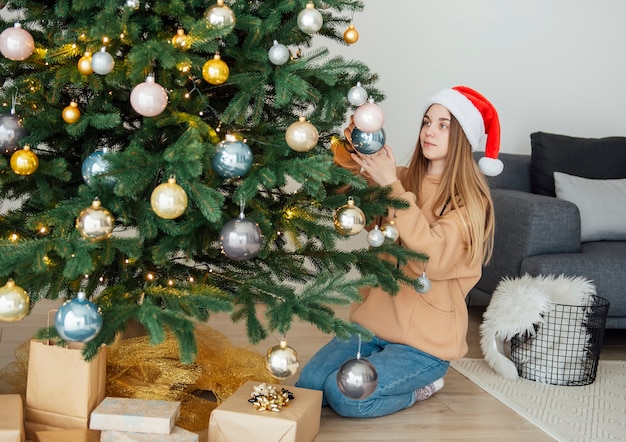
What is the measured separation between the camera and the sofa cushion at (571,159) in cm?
314

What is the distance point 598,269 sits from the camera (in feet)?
8.82

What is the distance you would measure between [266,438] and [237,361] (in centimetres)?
43

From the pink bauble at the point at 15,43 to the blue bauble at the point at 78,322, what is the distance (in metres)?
0.53

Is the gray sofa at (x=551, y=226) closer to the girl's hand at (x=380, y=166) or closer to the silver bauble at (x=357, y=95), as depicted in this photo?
the girl's hand at (x=380, y=166)

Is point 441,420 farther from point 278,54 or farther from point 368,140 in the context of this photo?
point 278,54

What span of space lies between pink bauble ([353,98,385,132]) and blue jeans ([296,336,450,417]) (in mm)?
689

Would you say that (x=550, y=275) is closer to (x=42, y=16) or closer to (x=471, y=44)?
(x=471, y=44)

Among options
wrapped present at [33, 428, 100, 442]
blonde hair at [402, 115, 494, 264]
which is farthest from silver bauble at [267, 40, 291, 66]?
wrapped present at [33, 428, 100, 442]

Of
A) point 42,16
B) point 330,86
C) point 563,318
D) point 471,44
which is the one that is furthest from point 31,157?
point 471,44

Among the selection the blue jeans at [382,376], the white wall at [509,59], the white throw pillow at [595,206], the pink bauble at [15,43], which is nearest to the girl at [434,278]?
the blue jeans at [382,376]

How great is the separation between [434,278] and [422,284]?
0.46 feet

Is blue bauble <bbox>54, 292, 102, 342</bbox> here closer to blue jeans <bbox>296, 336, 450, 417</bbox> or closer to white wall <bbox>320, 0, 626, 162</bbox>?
blue jeans <bbox>296, 336, 450, 417</bbox>

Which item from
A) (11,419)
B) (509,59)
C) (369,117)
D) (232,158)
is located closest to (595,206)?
(509,59)

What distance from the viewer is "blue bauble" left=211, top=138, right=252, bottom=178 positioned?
1480mm
